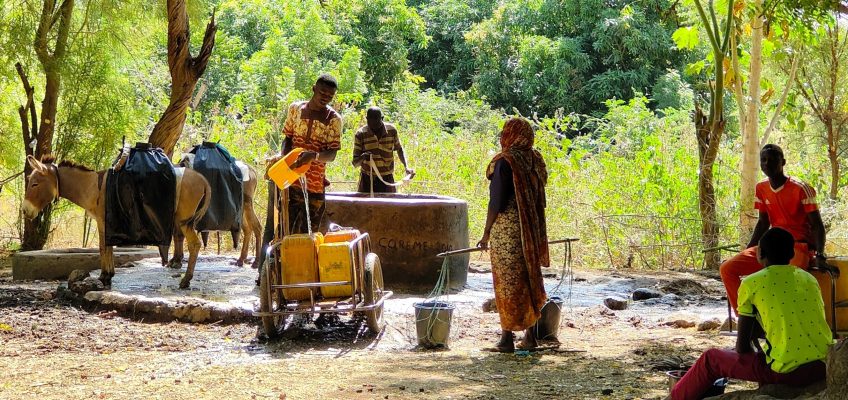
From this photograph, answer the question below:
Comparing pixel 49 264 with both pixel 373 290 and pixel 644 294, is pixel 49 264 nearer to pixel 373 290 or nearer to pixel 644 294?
pixel 373 290

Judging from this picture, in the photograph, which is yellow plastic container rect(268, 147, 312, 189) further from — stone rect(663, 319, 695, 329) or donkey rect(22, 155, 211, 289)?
stone rect(663, 319, 695, 329)

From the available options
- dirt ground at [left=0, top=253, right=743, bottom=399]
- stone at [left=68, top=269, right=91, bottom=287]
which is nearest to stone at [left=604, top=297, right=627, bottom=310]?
dirt ground at [left=0, top=253, right=743, bottom=399]

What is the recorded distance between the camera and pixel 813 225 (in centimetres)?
665

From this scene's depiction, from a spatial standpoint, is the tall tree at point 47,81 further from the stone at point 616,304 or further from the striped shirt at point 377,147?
the stone at point 616,304

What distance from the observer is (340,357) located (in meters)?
7.14

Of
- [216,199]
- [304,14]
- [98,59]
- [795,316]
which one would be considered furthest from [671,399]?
[304,14]

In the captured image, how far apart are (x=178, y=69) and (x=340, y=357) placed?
682 centimetres

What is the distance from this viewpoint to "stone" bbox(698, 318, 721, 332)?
8.11 metres

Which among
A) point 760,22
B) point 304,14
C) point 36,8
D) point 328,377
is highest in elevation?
point 304,14

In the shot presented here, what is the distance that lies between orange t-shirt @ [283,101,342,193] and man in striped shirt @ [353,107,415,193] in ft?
9.82

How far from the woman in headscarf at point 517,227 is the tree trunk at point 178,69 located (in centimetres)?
661

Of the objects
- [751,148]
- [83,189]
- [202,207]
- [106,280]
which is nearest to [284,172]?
[202,207]

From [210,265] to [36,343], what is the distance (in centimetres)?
393

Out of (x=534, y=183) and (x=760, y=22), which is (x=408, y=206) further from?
(x=760, y=22)
